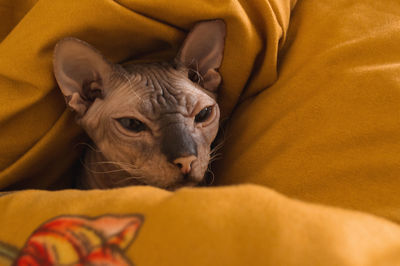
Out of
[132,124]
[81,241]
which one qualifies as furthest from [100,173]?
[81,241]

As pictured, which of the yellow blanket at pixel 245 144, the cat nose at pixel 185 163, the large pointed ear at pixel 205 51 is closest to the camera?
the yellow blanket at pixel 245 144

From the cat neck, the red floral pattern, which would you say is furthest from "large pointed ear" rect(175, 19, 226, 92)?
the red floral pattern

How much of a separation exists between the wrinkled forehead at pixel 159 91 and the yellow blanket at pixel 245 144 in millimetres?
77

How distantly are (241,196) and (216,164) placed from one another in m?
0.54

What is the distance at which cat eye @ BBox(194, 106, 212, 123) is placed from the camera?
944 mm

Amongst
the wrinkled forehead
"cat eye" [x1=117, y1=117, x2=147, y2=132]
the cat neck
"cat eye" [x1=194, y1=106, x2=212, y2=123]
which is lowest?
the cat neck

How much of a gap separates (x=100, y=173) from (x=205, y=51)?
42cm

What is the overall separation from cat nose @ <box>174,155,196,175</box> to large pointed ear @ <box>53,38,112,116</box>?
0.31 metres

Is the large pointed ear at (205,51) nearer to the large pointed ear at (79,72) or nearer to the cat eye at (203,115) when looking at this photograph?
the cat eye at (203,115)

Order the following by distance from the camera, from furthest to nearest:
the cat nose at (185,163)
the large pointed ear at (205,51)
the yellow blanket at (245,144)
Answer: the large pointed ear at (205,51), the cat nose at (185,163), the yellow blanket at (245,144)

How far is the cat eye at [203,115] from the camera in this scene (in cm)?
94

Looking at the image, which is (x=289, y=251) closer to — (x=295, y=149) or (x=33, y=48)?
(x=295, y=149)

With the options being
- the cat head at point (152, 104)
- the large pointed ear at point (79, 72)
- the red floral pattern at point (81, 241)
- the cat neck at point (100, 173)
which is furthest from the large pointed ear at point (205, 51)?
the red floral pattern at point (81, 241)

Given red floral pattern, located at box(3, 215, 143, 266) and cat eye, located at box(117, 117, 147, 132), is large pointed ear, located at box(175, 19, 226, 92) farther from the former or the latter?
red floral pattern, located at box(3, 215, 143, 266)
